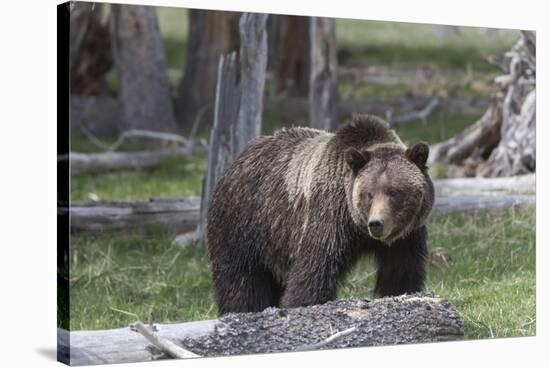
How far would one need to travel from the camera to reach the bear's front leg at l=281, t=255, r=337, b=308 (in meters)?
A: 6.47

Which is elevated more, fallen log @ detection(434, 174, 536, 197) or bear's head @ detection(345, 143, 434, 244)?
bear's head @ detection(345, 143, 434, 244)

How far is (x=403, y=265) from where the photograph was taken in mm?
6730

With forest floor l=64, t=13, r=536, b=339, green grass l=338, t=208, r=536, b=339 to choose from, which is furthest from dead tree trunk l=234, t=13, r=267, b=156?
green grass l=338, t=208, r=536, b=339

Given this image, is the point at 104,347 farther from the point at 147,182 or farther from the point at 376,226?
the point at 147,182

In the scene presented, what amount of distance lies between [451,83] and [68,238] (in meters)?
5.28

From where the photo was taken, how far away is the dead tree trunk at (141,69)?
12242mm

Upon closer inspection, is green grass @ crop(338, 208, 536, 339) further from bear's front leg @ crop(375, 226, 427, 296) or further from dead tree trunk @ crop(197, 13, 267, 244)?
dead tree trunk @ crop(197, 13, 267, 244)

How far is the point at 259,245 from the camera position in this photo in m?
6.82

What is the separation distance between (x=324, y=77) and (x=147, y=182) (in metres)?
2.02

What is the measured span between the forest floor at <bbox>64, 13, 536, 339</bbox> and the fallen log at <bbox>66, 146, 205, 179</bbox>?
56 cm

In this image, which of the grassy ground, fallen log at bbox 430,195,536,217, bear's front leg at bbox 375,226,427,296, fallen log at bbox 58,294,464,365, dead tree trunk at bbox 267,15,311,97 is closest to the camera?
fallen log at bbox 58,294,464,365

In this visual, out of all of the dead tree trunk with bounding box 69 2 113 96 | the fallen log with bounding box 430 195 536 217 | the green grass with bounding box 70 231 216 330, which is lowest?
the green grass with bounding box 70 231 216 330

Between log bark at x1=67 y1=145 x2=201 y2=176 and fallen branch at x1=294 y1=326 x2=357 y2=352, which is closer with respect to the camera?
fallen branch at x1=294 y1=326 x2=357 y2=352

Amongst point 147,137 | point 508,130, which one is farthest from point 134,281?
point 147,137
